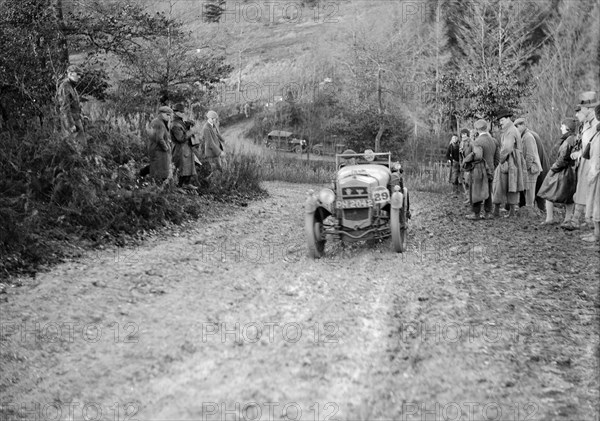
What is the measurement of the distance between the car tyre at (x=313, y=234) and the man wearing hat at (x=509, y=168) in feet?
16.3

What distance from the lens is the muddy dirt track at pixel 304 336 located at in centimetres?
446

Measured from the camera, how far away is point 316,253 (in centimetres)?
912

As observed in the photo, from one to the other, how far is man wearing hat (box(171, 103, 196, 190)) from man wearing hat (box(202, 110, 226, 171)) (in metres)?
1.45

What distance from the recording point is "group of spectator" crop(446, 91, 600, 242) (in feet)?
32.3

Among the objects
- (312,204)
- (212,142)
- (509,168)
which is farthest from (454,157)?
(312,204)

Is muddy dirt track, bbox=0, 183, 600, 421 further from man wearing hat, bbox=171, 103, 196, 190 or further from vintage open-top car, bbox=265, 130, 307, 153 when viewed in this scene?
vintage open-top car, bbox=265, 130, 307, 153

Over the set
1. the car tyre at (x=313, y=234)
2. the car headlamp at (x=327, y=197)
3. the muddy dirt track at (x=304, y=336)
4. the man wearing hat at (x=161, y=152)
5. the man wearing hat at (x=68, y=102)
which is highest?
the man wearing hat at (x=68, y=102)

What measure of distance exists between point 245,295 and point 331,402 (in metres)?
2.78

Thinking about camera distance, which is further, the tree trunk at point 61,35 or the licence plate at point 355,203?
the tree trunk at point 61,35

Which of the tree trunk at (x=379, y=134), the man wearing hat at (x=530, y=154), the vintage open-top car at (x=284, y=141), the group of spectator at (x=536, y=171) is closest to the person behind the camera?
the group of spectator at (x=536, y=171)

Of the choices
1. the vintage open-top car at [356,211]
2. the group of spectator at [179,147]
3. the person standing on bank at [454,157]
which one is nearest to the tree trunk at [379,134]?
the person standing on bank at [454,157]

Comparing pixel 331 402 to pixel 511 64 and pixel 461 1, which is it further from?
pixel 461 1

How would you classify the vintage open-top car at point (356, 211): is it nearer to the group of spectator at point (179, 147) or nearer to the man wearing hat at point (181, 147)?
the group of spectator at point (179, 147)

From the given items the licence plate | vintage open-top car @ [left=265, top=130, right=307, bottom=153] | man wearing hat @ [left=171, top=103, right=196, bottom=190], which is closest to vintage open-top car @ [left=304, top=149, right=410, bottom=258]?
the licence plate
